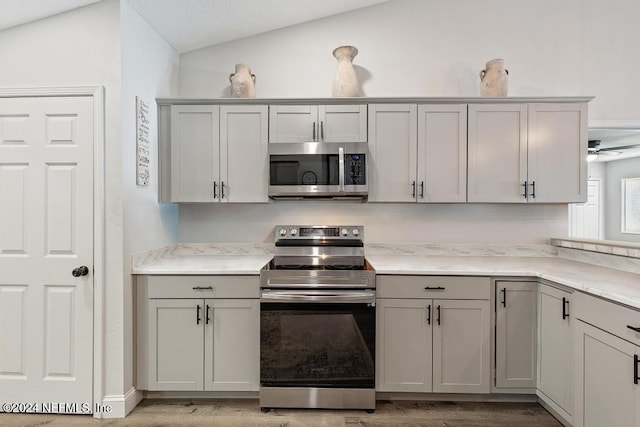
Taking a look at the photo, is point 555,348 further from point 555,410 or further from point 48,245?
point 48,245

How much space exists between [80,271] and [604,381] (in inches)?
118

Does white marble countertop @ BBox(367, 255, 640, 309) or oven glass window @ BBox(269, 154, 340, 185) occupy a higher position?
oven glass window @ BBox(269, 154, 340, 185)

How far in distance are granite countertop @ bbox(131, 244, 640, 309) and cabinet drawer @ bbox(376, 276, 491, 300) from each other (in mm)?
44

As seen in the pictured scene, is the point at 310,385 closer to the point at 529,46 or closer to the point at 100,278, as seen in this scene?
the point at 100,278

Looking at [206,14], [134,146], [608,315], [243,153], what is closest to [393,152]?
[243,153]

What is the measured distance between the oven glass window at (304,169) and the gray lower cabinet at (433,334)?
0.87m

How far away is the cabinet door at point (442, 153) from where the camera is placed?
2693 mm

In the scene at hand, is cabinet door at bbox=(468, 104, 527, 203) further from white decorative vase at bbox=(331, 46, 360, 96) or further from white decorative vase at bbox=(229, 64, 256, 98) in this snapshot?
white decorative vase at bbox=(229, 64, 256, 98)

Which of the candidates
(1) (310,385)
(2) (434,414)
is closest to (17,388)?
(1) (310,385)

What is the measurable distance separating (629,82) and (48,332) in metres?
4.86

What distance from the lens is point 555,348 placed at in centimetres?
212

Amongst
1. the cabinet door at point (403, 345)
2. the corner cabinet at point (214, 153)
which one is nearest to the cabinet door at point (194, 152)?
the corner cabinet at point (214, 153)

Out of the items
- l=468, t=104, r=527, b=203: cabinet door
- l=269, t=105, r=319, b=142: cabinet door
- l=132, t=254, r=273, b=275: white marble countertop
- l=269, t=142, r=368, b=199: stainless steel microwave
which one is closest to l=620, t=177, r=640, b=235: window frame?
l=468, t=104, r=527, b=203: cabinet door

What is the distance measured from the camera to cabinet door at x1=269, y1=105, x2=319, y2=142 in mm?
2715
